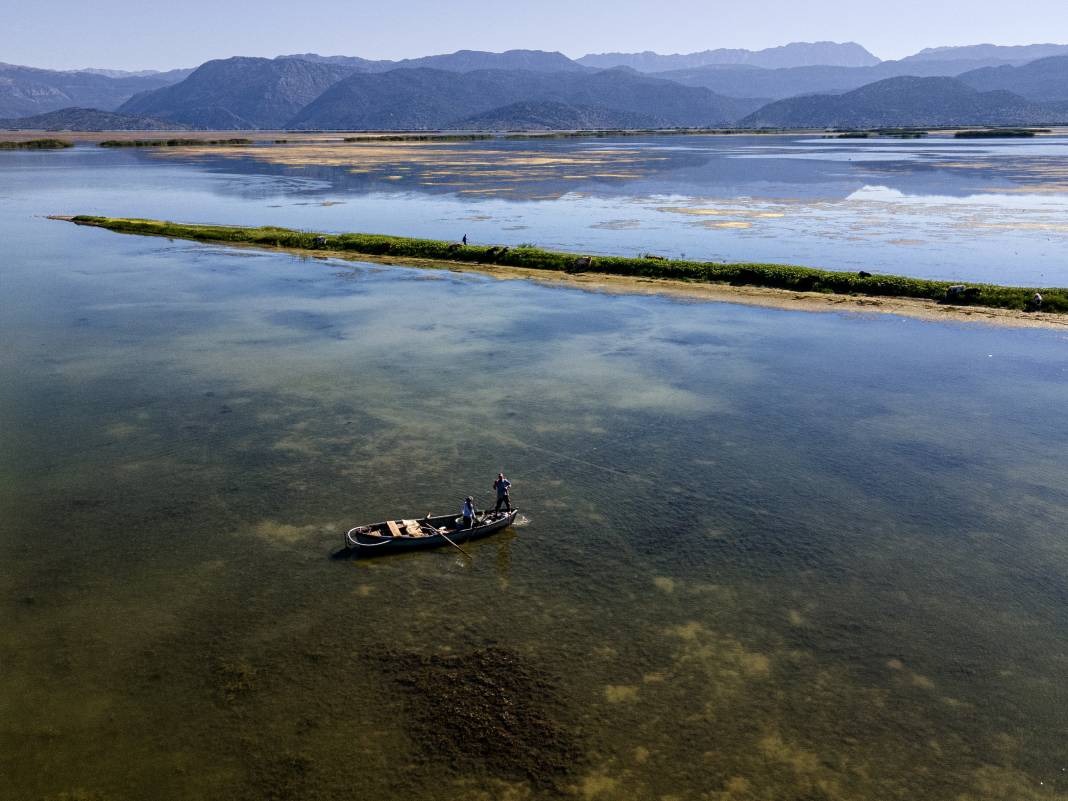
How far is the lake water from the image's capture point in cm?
1964

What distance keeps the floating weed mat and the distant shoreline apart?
5040cm

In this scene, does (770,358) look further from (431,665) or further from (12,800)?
(12,800)

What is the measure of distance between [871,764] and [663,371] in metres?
31.1

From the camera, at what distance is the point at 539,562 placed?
2795 cm

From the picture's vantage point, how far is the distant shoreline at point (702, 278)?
60.9 meters

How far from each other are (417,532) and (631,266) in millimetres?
52365

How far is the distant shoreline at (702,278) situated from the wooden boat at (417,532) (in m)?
43.8

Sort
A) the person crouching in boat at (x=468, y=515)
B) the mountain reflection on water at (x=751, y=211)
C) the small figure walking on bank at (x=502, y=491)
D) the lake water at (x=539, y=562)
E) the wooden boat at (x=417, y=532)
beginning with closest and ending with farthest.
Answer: the lake water at (x=539, y=562) < the wooden boat at (x=417, y=532) < the person crouching in boat at (x=468, y=515) < the small figure walking on bank at (x=502, y=491) < the mountain reflection on water at (x=751, y=211)

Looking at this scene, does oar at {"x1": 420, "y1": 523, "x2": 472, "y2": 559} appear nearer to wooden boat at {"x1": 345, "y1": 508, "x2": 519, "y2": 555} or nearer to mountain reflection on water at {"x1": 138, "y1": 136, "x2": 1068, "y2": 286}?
wooden boat at {"x1": 345, "y1": 508, "x2": 519, "y2": 555}

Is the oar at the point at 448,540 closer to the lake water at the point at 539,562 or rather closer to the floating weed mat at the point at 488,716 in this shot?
the lake water at the point at 539,562

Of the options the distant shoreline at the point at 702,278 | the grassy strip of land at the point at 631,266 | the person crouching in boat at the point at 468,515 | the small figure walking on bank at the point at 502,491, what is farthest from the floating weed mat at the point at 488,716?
the grassy strip of land at the point at 631,266

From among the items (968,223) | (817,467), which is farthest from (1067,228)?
(817,467)

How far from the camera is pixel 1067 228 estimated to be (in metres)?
91.9

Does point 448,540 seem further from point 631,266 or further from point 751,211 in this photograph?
point 751,211
